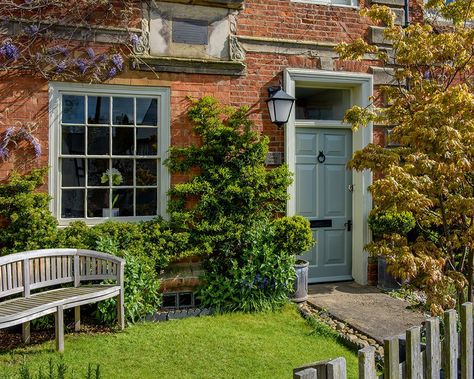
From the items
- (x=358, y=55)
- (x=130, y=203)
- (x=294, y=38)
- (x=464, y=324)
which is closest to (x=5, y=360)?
(x=130, y=203)

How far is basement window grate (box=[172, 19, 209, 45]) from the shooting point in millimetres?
6277

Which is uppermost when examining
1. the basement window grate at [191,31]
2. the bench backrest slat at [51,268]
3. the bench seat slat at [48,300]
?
the basement window grate at [191,31]

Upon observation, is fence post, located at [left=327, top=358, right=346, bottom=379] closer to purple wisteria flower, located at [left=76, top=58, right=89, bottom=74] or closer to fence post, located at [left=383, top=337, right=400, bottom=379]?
fence post, located at [left=383, top=337, right=400, bottom=379]

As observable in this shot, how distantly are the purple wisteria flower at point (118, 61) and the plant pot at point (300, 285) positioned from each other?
349cm

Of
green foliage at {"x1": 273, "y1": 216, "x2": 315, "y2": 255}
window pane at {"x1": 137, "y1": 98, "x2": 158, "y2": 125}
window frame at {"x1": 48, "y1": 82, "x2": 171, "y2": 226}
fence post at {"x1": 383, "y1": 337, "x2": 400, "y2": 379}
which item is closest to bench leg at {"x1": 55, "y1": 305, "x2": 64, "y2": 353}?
window frame at {"x1": 48, "y1": 82, "x2": 171, "y2": 226}

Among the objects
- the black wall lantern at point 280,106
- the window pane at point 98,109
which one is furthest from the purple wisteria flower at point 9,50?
the black wall lantern at point 280,106

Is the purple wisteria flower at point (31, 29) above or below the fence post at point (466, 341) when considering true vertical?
above

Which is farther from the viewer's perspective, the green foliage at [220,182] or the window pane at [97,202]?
the green foliage at [220,182]

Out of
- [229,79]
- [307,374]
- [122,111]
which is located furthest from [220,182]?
[307,374]

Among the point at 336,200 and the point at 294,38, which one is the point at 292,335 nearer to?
the point at 336,200

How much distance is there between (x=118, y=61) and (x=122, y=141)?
1015 millimetres

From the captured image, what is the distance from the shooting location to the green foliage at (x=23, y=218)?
5.40 metres

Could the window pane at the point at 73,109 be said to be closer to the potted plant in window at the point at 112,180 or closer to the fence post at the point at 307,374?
the potted plant in window at the point at 112,180

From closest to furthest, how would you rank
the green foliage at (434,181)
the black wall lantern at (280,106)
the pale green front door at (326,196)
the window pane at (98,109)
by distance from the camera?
the green foliage at (434,181)
the window pane at (98,109)
the black wall lantern at (280,106)
the pale green front door at (326,196)
